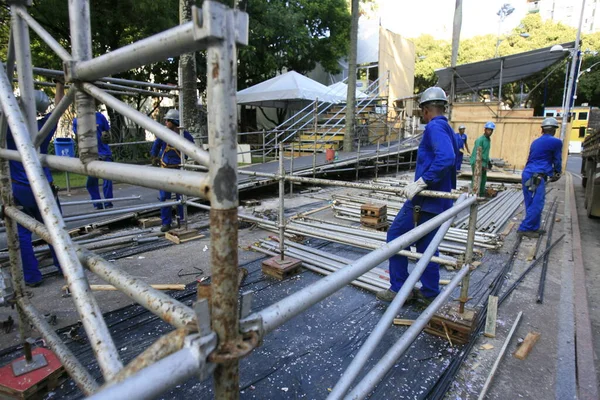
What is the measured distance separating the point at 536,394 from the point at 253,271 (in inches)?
116

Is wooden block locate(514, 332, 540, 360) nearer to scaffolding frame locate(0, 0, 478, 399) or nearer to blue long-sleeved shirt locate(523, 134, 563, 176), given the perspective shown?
scaffolding frame locate(0, 0, 478, 399)

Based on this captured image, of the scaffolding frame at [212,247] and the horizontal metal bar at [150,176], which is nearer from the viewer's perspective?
the scaffolding frame at [212,247]

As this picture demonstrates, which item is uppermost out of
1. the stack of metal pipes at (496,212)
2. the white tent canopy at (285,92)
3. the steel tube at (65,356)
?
the white tent canopy at (285,92)

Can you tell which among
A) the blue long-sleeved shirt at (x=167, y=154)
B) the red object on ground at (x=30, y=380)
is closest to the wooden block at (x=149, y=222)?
the blue long-sleeved shirt at (x=167, y=154)

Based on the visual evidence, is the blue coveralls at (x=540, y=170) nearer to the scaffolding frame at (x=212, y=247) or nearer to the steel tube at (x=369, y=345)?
the steel tube at (x=369, y=345)

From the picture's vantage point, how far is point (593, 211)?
7840 mm

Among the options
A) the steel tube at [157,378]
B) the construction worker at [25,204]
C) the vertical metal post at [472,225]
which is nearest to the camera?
the steel tube at [157,378]

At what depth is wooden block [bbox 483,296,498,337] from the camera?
124 inches

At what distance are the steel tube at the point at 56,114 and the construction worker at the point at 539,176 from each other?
662 cm

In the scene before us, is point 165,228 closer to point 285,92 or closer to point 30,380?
point 30,380

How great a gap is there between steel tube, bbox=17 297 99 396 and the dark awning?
15.7 meters

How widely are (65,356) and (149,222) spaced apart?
443cm

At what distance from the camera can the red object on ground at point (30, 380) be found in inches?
84.2

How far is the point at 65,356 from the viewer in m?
1.87
